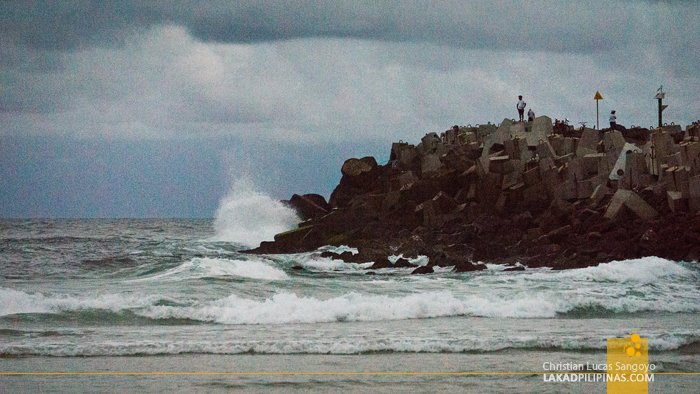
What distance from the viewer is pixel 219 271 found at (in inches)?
742

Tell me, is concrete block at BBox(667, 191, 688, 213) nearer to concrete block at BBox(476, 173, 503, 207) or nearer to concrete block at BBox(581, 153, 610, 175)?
concrete block at BBox(581, 153, 610, 175)

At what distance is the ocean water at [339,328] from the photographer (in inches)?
328

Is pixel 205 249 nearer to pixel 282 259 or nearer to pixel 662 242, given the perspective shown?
pixel 282 259

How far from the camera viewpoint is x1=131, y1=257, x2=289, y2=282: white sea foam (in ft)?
59.6

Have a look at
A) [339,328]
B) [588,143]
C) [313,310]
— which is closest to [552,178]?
[588,143]

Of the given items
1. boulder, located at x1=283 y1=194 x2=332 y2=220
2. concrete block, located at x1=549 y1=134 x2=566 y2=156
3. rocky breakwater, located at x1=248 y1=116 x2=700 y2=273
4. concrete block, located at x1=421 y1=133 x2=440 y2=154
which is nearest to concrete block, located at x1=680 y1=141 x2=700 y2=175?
rocky breakwater, located at x1=248 y1=116 x2=700 y2=273

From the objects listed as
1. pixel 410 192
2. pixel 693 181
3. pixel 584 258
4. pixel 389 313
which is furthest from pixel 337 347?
pixel 410 192

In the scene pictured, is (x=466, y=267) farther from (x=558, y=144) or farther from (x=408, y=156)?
(x=408, y=156)

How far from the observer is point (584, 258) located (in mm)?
18734

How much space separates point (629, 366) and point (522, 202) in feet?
51.3

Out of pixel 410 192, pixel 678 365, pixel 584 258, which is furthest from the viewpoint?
pixel 410 192

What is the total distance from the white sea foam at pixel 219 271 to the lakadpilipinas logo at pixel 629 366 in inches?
403

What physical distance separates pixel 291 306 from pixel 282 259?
11937 millimetres

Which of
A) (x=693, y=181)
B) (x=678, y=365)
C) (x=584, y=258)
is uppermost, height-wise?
(x=693, y=181)
